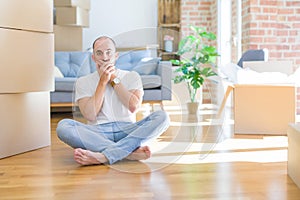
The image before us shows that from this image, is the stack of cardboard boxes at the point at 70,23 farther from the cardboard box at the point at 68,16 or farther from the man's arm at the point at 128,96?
the man's arm at the point at 128,96

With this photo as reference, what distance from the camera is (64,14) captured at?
518 cm

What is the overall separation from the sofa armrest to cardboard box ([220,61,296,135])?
2.12 ft

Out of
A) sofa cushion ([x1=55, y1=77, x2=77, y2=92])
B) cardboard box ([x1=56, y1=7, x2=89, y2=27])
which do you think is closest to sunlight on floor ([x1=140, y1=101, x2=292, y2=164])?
sofa cushion ([x1=55, y1=77, x2=77, y2=92])

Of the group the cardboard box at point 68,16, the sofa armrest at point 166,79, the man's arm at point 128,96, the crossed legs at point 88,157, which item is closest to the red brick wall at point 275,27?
the sofa armrest at point 166,79

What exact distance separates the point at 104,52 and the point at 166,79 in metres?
1.79

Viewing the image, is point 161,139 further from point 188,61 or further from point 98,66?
point 188,61

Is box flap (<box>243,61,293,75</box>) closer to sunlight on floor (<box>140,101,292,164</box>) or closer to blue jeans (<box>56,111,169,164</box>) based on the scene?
sunlight on floor (<box>140,101,292,164</box>)

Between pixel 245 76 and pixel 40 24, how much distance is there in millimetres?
1544

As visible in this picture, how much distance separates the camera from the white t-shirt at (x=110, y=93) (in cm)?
228

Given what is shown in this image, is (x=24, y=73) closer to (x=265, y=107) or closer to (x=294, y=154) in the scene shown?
(x=294, y=154)

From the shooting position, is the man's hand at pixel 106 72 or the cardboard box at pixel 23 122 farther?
the cardboard box at pixel 23 122

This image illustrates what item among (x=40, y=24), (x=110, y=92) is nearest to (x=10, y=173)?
(x=110, y=92)

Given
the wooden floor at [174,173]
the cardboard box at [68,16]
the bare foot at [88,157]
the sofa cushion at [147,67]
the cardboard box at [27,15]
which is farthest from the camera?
the cardboard box at [68,16]

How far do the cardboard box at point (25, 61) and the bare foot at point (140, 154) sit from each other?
723 millimetres
